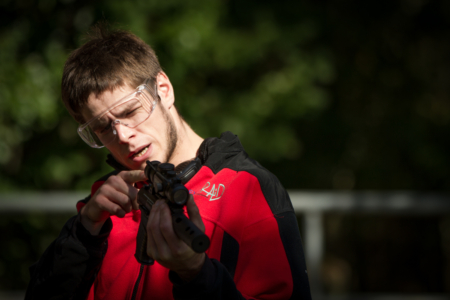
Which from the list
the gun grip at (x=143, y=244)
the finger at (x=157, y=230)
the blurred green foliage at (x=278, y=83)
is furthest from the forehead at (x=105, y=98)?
the blurred green foliage at (x=278, y=83)

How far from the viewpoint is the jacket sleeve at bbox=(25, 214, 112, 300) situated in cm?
193

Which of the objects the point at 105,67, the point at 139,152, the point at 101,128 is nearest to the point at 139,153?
the point at 139,152

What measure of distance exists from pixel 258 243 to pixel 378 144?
7.43m

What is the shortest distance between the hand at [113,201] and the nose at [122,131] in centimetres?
29

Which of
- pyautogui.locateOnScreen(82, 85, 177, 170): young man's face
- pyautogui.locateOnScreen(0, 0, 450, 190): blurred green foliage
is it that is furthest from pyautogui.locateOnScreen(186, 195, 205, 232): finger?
pyautogui.locateOnScreen(0, 0, 450, 190): blurred green foliage

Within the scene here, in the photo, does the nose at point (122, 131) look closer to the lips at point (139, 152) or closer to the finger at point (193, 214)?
the lips at point (139, 152)

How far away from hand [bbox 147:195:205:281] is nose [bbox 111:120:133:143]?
73cm

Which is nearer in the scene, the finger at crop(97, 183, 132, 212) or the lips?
the finger at crop(97, 183, 132, 212)

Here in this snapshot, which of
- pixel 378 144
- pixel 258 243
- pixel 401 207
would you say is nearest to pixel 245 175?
pixel 258 243

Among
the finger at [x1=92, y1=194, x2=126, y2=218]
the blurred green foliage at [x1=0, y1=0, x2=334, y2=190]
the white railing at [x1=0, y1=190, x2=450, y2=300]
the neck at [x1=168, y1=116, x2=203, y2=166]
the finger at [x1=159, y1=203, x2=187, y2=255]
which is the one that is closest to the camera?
the finger at [x1=159, y1=203, x2=187, y2=255]

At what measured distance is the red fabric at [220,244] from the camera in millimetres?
1765

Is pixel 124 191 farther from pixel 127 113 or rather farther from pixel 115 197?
pixel 127 113

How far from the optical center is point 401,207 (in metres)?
4.20

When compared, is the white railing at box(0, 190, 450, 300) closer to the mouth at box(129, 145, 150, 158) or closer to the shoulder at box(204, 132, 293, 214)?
the shoulder at box(204, 132, 293, 214)
